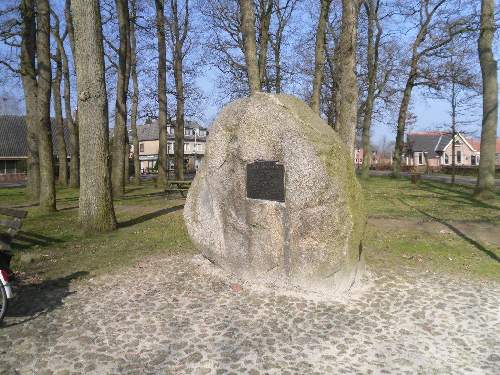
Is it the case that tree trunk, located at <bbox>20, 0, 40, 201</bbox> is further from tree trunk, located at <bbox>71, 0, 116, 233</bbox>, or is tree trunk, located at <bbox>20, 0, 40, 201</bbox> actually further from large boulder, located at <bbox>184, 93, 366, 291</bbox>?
large boulder, located at <bbox>184, 93, 366, 291</bbox>

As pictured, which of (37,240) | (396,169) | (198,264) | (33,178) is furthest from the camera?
(396,169)

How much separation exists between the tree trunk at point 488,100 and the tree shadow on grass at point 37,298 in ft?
47.7

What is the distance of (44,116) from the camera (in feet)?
42.4

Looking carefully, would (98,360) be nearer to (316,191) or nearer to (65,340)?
(65,340)

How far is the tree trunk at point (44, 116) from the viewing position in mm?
12664

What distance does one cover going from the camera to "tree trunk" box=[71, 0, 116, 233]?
30.5 feet

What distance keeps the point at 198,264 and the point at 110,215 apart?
149 inches

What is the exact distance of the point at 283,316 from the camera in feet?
16.6

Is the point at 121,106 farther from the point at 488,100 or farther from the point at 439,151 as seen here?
the point at 439,151

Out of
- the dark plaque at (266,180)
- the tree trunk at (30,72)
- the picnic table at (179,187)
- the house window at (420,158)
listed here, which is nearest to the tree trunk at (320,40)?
the picnic table at (179,187)

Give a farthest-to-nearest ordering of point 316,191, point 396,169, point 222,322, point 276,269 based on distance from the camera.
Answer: point 396,169 → point 276,269 → point 316,191 → point 222,322

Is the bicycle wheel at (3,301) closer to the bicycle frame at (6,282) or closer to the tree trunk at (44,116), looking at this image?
the bicycle frame at (6,282)

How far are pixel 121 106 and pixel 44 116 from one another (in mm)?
4942

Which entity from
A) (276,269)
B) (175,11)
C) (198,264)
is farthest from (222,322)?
(175,11)
